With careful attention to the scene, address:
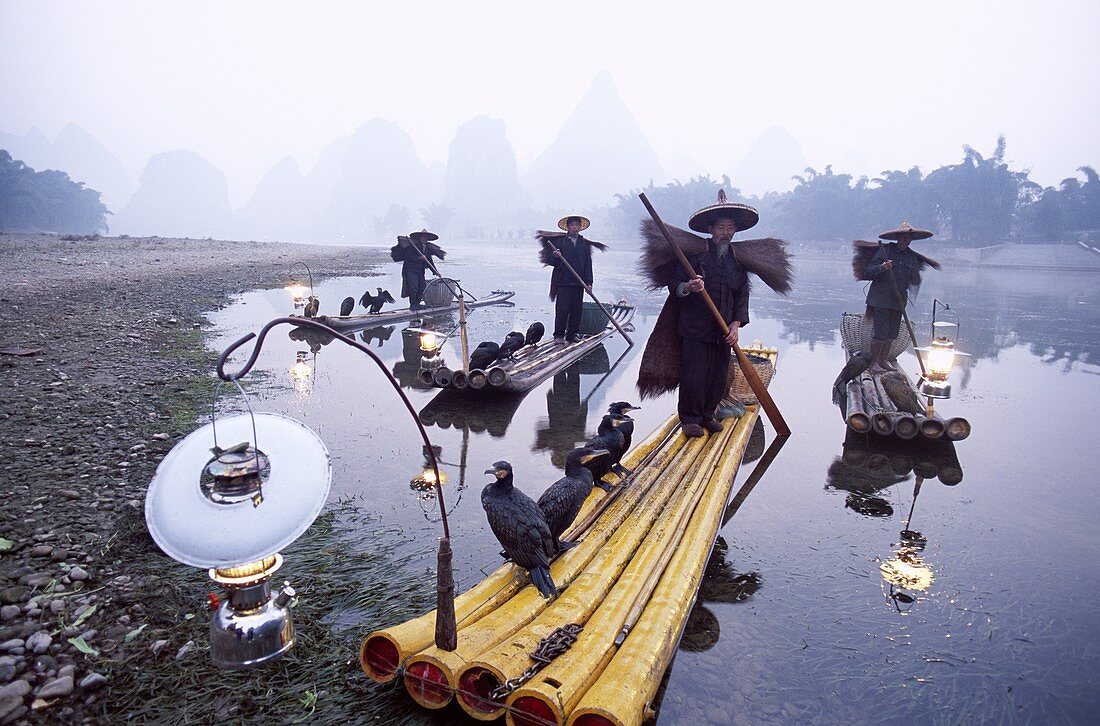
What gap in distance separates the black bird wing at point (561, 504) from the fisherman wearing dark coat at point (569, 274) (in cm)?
799

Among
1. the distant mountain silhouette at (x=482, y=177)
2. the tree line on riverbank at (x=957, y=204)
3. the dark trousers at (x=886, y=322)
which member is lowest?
the dark trousers at (x=886, y=322)

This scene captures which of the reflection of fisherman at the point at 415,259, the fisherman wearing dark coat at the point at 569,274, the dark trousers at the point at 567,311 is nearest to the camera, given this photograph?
the fisherman wearing dark coat at the point at 569,274

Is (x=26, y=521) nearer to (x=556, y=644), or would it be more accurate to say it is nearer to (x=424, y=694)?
(x=424, y=694)

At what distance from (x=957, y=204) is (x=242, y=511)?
64524 mm

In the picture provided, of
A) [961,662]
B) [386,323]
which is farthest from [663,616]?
[386,323]

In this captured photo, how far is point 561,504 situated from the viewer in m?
4.06

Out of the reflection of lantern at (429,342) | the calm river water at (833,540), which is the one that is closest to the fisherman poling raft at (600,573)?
the calm river water at (833,540)

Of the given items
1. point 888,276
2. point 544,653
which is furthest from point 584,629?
point 888,276

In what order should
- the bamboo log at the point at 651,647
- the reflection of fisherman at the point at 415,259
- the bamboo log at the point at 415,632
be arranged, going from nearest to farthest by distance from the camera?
the bamboo log at the point at 651,647 < the bamboo log at the point at 415,632 < the reflection of fisherman at the point at 415,259

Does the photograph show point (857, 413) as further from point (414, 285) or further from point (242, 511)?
point (414, 285)

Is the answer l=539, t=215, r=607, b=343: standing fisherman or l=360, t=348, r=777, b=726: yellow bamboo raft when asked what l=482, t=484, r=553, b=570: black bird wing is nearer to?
l=360, t=348, r=777, b=726: yellow bamboo raft

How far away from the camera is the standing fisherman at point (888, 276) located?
886cm

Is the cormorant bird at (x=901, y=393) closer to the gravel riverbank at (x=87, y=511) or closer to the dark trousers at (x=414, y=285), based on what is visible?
the gravel riverbank at (x=87, y=511)

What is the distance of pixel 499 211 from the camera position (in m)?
162
